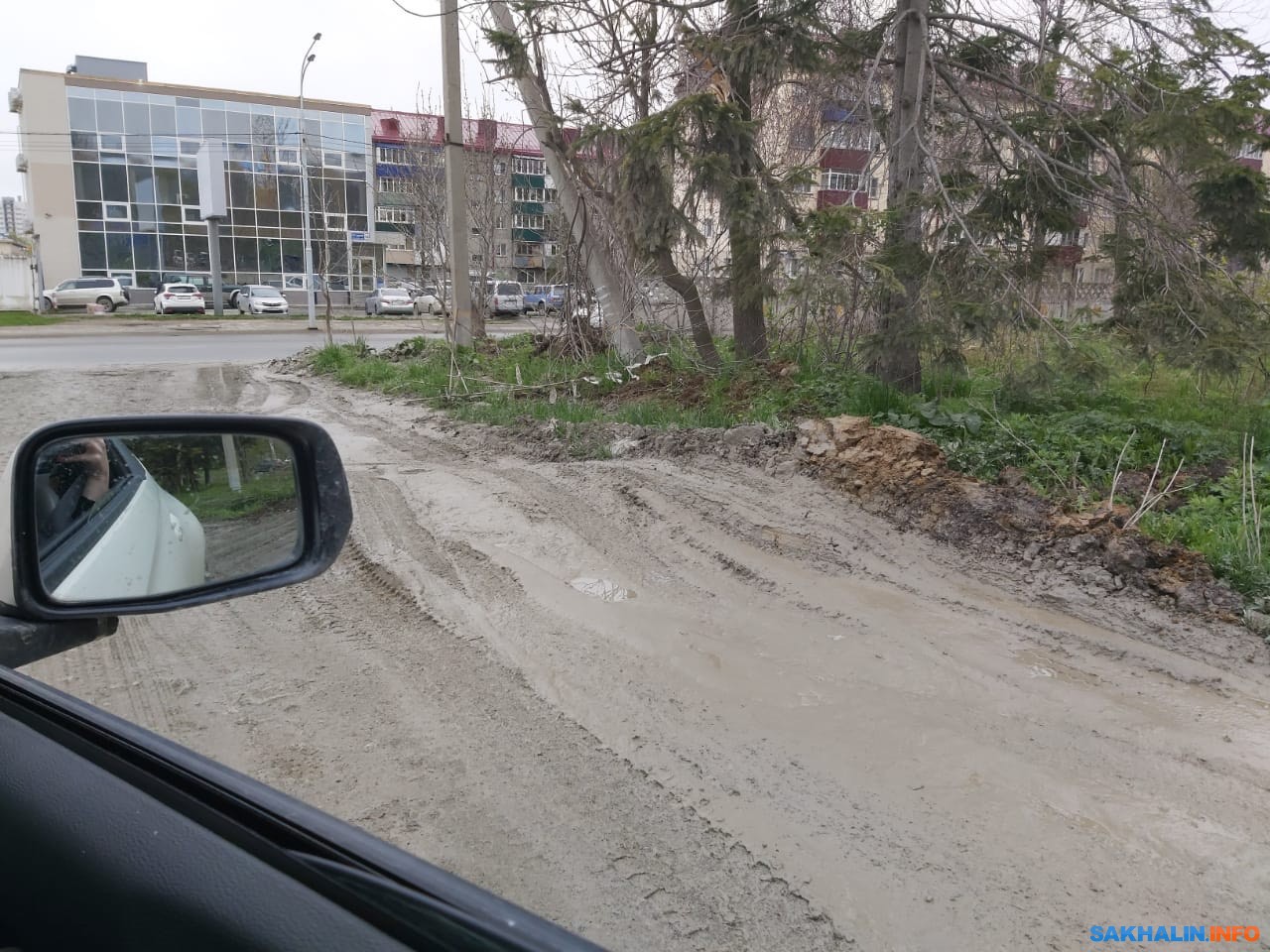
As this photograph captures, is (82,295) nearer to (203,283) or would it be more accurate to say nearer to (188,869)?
(203,283)

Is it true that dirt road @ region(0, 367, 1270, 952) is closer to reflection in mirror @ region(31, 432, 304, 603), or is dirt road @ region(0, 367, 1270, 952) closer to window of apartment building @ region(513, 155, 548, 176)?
reflection in mirror @ region(31, 432, 304, 603)

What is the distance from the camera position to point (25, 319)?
31.5 meters

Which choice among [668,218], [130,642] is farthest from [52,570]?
[668,218]

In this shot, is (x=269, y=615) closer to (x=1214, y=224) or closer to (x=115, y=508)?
(x=115, y=508)

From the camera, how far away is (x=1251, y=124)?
7.60 meters

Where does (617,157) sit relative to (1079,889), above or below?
above

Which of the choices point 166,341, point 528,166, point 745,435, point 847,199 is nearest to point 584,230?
point 847,199

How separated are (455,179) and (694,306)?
5424 millimetres

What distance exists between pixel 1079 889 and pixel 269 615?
3911 millimetres

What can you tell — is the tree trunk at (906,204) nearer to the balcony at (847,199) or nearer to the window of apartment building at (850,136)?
the balcony at (847,199)

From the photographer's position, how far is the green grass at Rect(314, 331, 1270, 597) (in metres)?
6.09

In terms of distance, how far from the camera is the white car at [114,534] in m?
1.99

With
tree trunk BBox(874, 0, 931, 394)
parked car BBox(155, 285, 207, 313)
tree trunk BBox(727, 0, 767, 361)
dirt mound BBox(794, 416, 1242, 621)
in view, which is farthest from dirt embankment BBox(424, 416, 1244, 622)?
parked car BBox(155, 285, 207, 313)

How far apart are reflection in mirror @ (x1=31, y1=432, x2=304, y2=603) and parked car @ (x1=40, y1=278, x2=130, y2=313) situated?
4319 cm
